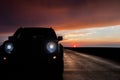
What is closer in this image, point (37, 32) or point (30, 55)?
point (30, 55)

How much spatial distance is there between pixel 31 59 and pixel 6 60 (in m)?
0.83

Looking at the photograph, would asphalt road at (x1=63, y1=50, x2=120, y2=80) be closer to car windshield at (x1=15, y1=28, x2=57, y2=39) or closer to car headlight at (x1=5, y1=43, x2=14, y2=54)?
car windshield at (x1=15, y1=28, x2=57, y2=39)

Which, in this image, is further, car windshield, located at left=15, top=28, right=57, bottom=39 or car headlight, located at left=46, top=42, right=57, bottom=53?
car windshield, located at left=15, top=28, right=57, bottom=39

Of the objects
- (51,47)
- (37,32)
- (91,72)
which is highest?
(37,32)

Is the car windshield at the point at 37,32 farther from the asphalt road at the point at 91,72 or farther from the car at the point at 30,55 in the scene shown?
the car at the point at 30,55

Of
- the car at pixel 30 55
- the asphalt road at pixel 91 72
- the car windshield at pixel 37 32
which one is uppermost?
the car windshield at pixel 37 32

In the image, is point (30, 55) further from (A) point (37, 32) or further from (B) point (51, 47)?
(A) point (37, 32)

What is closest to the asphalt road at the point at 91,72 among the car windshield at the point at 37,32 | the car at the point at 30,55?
the car windshield at the point at 37,32

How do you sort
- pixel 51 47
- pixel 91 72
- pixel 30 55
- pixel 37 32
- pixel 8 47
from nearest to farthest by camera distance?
pixel 30 55 < pixel 8 47 < pixel 51 47 < pixel 37 32 < pixel 91 72

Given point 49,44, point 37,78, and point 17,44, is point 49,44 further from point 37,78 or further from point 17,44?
point 37,78

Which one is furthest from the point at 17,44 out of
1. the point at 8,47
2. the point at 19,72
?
the point at 19,72

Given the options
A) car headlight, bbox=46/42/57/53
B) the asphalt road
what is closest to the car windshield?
the asphalt road

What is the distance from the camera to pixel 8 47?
877 centimetres

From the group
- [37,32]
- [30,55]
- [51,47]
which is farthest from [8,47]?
[37,32]
